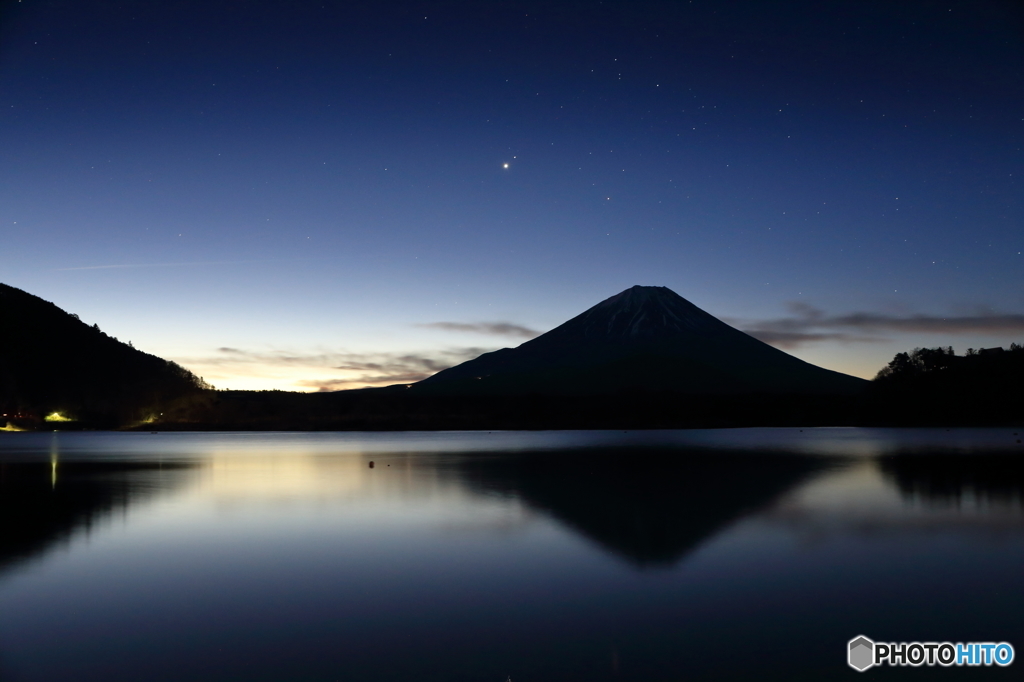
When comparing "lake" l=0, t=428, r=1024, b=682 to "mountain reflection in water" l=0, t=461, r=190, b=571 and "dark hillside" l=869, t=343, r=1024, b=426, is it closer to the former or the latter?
"mountain reflection in water" l=0, t=461, r=190, b=571

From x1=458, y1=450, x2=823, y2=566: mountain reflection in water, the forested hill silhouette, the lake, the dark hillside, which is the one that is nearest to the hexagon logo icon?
the lake

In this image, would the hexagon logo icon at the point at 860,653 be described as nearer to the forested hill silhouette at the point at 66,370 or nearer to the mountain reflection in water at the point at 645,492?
the mountain reflection in water at the point at 645,492

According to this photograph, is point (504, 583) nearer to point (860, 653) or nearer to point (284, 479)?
point (860, 653)

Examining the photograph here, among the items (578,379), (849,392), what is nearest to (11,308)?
(578,379)

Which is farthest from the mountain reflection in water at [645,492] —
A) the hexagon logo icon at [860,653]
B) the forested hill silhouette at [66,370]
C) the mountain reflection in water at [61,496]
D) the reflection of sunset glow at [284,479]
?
the forested hill silhouette at [66,370]

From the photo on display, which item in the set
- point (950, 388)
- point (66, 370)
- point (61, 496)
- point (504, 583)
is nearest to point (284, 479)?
point (61, 496)

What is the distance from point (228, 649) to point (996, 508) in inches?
754

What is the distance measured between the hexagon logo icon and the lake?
4.9 inches

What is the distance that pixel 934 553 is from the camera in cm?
1343

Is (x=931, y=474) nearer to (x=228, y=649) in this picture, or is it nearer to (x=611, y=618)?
(x=611, y=618)

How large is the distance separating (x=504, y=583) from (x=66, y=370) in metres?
135

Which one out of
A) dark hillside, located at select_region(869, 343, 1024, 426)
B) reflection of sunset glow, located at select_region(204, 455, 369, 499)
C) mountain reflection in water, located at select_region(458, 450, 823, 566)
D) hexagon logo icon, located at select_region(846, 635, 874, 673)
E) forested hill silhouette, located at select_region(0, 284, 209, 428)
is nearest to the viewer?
hexagon logo icon, located at select_region(846, 635, 874, 673)

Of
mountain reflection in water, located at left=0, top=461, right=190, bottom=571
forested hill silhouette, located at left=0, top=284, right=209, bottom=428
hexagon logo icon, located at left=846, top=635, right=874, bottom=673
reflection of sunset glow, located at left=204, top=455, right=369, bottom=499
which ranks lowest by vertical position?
reflection of sunset glow, located at left=204, top=455, right=369, bottom=499

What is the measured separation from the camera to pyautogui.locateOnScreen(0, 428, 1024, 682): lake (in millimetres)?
7625
